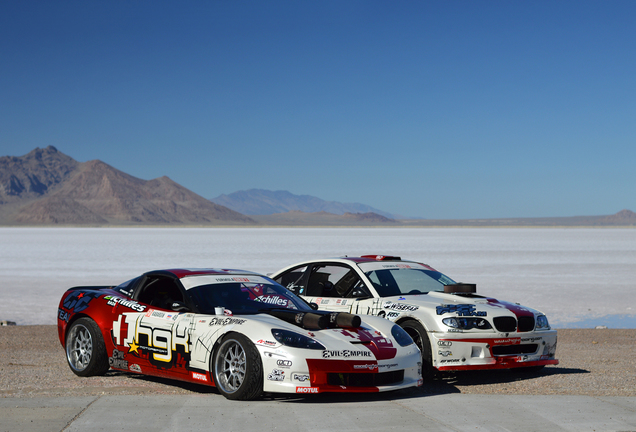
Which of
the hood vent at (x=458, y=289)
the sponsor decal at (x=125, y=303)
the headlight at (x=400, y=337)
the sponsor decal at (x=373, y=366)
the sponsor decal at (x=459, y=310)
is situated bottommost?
the sponsor decal at (x=373, y=366)

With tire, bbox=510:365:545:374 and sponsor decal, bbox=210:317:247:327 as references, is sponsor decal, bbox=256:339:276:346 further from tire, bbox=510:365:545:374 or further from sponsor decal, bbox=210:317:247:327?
tire, bbox=510:365:545:374

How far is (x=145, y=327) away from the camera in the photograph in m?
7.61

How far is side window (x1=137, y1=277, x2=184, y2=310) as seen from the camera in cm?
787

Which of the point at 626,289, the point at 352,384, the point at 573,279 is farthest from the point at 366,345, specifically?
the point at 573,279

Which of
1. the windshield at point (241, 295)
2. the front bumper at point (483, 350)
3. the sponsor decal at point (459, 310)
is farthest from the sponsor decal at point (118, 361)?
the sponsor decal at point (459, 310)

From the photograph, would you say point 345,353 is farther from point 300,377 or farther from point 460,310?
point 460,310

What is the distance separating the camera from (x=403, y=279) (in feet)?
30.7

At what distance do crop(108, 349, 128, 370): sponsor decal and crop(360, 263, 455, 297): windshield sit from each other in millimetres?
2971

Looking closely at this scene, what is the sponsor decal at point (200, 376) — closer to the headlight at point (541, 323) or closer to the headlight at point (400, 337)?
the headlight at point (400, 337)

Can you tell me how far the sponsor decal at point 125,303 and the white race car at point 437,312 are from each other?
7.48 feet

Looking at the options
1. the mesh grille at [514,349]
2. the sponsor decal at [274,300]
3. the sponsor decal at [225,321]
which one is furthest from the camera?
the mesh grille at [514,349]

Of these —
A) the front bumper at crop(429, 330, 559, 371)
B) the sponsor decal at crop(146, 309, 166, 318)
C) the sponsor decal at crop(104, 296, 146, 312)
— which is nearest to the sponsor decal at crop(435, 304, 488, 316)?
the front bumper at crop(429, 330, 559, 371)

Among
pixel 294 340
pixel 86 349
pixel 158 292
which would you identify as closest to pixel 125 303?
pixel 158 292

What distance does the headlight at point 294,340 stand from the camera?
6.61 m
